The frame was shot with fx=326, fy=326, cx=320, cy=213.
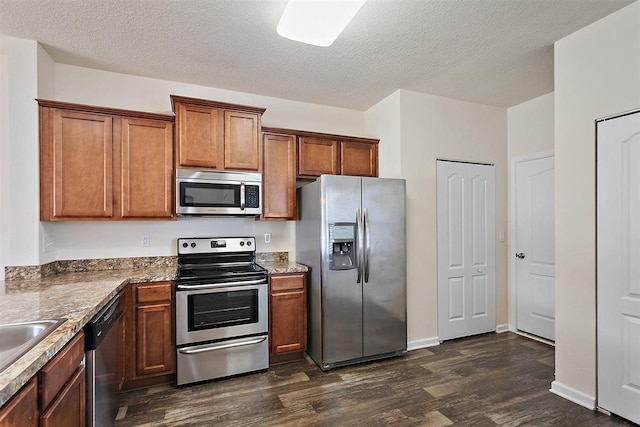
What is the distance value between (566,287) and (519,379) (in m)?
0.91

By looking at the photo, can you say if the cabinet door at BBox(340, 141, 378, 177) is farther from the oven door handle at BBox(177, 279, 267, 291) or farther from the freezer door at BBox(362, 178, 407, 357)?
Answer: the oven door handle at BBox(177, 279, 267, 291)

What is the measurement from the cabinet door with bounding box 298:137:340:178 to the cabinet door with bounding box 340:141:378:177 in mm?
80

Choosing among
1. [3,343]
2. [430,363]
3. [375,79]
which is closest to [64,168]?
[3,343]

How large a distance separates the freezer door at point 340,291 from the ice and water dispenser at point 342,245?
0.04 metres

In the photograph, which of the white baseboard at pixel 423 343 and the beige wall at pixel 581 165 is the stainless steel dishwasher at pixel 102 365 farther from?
the beige wall at pixel 581 165

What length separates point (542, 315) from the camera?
142 inches

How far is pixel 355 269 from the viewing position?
304 cm

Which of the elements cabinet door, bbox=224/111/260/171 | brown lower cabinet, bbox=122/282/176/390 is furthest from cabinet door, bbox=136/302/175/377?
cabinet door, bbox=224/111/260/171

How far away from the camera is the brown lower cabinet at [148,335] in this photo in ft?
8.36

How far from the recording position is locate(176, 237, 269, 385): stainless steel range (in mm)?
2668

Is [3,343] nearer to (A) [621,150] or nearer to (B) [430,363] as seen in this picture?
(B) [430,363]

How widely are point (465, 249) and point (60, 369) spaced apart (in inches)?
144


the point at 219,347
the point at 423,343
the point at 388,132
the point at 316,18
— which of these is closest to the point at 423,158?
the point at 388,132

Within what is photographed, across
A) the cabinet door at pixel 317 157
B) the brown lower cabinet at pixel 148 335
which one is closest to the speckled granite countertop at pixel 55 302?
the brown lower cabinet at pixel 148 335
